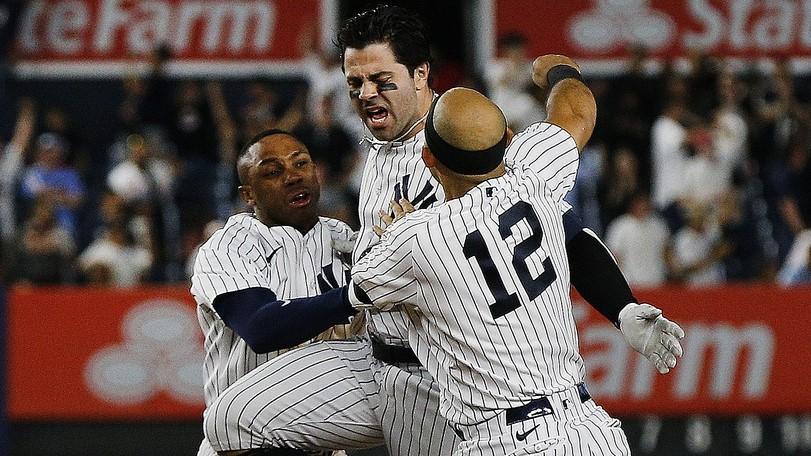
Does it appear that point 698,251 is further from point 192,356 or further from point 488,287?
point 488,287

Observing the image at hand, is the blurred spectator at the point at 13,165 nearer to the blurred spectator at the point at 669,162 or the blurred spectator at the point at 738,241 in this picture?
the blurred spectator at the point at 669,162

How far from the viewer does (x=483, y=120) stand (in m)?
4.12

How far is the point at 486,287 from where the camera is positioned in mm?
4141

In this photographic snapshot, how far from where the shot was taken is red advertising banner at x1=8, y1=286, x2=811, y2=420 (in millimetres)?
10047

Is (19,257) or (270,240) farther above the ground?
(19,257)

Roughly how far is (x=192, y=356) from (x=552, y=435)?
243 inches

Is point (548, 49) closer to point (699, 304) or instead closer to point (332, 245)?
point (699, 304)

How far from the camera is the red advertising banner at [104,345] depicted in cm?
1004

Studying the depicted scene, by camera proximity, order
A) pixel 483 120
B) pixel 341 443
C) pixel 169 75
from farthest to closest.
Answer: pixel 169 75 → pixel 341 443 → pixel 483 120

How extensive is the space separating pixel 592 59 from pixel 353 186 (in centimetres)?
411

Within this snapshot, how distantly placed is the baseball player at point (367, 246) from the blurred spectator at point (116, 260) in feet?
20.4

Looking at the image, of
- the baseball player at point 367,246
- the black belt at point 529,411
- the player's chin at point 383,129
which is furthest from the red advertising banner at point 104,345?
the black belt at point 529,411

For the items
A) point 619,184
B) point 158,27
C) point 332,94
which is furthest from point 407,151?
point 158,27

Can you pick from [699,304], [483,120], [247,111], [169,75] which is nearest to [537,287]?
[483,120]
